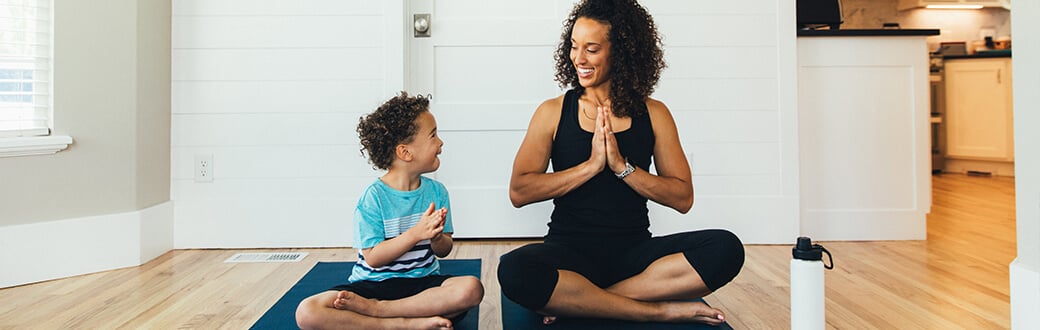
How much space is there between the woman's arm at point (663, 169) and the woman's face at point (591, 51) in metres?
0.11

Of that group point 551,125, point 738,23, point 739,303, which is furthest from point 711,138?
point 551,125

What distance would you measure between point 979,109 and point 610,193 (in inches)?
208

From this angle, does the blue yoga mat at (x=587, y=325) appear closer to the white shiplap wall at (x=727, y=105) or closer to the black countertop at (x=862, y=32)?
the white shiplap wall at (x=727, y=105)

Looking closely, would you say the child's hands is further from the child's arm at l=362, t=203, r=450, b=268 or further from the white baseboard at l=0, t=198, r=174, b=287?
the white baseboard at l=0, t=198, r=174, b=287

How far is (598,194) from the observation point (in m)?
1.70

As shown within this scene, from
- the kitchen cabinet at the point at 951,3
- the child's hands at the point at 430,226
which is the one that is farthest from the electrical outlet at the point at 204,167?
the kitchen cabinet at the point at 951,3

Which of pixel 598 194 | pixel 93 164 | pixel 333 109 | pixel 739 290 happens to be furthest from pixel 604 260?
pixel 93 164

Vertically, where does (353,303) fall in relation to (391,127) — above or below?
below

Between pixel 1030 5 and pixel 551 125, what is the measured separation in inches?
42.8

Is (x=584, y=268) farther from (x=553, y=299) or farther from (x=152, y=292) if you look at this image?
(x=152, y=292)

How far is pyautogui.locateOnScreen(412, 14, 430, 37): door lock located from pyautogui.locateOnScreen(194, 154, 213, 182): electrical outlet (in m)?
0.99

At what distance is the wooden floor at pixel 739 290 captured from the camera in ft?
5.76

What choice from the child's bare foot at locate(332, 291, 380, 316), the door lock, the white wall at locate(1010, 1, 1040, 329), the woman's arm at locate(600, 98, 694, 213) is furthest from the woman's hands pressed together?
the door lock

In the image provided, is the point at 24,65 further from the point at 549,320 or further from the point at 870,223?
the point at 870,223
